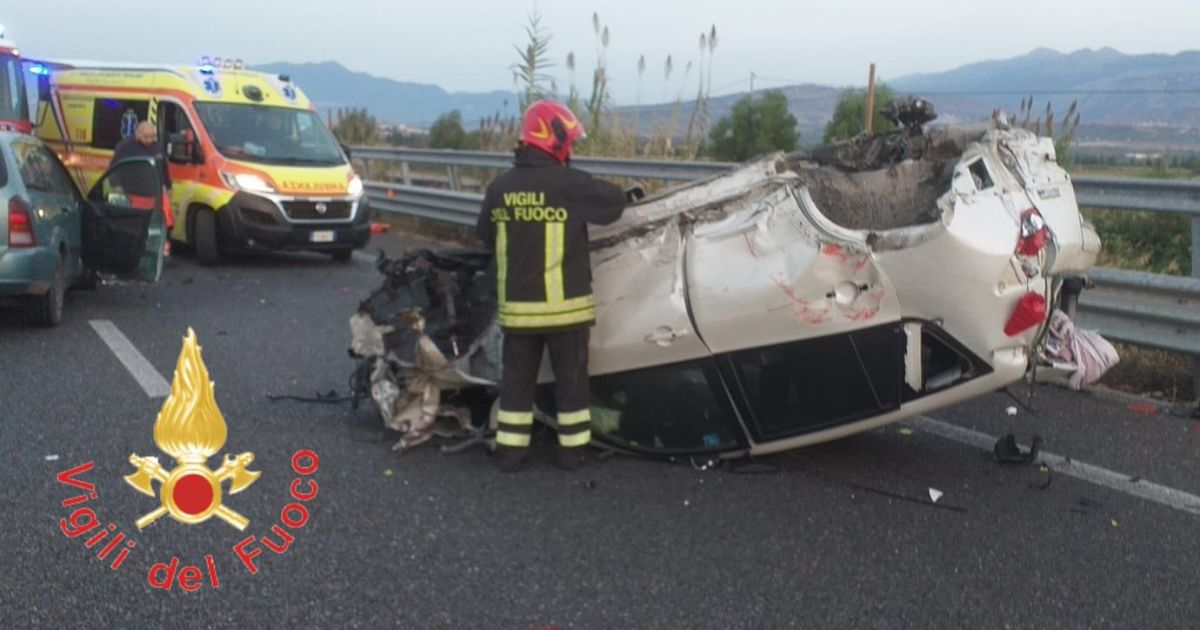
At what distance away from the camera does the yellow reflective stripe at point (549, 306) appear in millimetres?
4977

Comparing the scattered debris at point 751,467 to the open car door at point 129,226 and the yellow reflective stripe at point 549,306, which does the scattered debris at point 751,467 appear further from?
the open car door at point 129,226

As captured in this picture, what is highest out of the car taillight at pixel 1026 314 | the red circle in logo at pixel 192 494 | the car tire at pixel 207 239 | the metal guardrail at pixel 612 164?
the metal guardrail at pixel 612 164

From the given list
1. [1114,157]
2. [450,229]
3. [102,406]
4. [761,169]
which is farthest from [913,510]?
[450,229]

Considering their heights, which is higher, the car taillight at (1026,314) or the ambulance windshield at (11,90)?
the ambulance windshield at (11,90)

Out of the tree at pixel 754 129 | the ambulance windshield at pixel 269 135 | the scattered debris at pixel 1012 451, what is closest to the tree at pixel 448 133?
the tree at pixel 754 129

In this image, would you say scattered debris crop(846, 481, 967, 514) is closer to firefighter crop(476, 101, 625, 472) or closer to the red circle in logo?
firefighter crop(476, 101, 625, 472)

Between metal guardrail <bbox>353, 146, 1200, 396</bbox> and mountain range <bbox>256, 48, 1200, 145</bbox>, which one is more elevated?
mountain range <bbox>256, 48, 1200, 145</bbox>

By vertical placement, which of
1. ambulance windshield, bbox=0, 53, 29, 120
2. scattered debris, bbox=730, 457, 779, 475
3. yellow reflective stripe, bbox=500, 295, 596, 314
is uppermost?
ambulance windshield, bbox=0, 53, 29, 120

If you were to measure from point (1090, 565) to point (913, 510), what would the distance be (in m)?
0.74

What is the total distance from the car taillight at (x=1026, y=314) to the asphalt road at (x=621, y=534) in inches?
30.0

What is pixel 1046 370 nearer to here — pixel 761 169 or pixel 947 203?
pixel 947 203

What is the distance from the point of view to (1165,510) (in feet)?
15.5

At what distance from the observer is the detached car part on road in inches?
178

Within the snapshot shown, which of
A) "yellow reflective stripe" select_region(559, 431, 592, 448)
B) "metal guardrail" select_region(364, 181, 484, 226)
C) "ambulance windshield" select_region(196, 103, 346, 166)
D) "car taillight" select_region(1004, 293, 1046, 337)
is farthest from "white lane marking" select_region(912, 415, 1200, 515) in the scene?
"ambulance windshield" select_region(196, 103, 346, 166)
